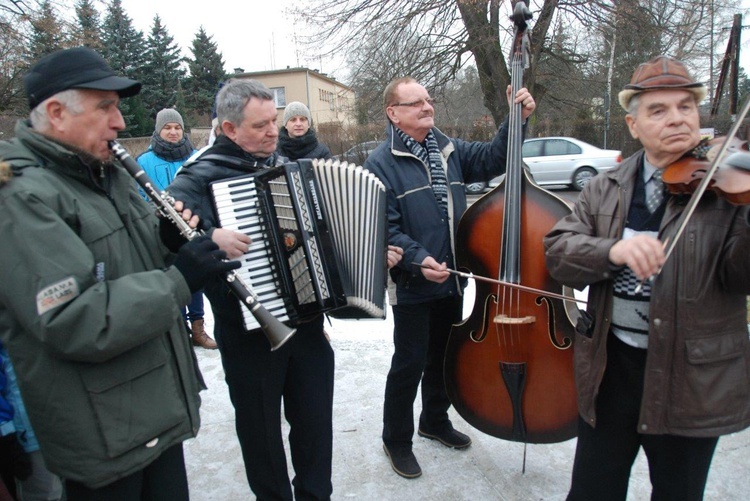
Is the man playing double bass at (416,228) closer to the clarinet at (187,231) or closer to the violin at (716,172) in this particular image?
the clarinet at (187,231)

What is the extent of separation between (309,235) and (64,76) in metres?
0.91

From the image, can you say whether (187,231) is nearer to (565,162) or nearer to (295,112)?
(295,112)

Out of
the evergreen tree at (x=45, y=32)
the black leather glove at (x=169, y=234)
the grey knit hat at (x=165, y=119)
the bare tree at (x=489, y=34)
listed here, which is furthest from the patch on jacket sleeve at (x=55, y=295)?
the evergreen tree at (x=45, y=32)

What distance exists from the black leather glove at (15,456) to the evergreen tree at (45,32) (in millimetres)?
15430

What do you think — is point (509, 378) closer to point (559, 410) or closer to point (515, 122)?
point (559, 410)

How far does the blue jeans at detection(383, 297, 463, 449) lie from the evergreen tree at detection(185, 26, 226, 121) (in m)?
36.6

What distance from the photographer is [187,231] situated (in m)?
1.71

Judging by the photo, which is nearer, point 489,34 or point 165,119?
point 165,119

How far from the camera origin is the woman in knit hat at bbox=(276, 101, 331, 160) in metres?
4.38

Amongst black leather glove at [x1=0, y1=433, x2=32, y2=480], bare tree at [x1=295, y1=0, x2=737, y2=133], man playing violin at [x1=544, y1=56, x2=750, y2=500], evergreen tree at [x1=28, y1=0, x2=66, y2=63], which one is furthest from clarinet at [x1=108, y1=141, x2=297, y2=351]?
evergreen tree at [x1=28, y1=0, x2=66, y2=63]

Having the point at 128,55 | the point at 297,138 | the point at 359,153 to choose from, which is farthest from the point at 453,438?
the point at 128,55

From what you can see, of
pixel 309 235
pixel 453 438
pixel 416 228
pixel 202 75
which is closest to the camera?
pixel 309 235

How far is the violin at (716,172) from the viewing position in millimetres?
1465

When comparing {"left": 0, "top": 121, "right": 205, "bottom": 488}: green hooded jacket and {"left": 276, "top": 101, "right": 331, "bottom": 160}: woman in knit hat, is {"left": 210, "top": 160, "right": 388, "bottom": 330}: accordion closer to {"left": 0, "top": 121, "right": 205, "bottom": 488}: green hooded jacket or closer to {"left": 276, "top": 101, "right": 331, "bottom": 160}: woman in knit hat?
{"left": 0, "top": 121, "right": 205, "bottom": 488}: green hooded jacket
